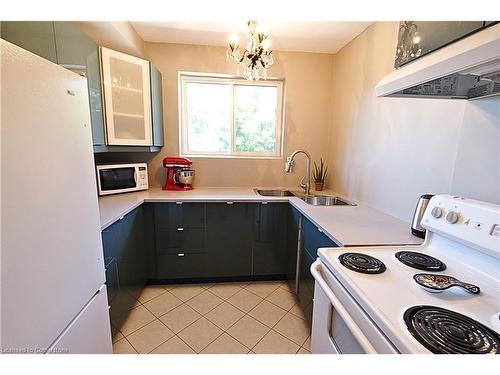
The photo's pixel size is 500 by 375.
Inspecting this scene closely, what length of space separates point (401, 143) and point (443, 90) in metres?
0.60

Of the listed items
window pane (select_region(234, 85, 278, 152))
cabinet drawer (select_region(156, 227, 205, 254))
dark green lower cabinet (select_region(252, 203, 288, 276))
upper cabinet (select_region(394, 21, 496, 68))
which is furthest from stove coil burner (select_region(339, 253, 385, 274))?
window pane (select_region(234, 85, 278, 152))

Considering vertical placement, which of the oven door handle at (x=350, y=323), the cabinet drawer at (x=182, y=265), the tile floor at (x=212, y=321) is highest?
the oven door handle at (x=350, y=323)

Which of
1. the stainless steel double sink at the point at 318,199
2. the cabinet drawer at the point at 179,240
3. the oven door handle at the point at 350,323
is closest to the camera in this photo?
the oven door handle at the point at 350,323

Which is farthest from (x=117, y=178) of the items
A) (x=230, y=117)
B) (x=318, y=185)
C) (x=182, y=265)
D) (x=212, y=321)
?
(x=318, y=185)

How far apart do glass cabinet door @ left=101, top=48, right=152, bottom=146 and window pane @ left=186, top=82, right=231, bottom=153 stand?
0.55 meters

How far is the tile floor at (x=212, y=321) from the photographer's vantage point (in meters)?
1.52

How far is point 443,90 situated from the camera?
1018mm

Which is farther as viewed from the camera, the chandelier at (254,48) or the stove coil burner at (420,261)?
the chandelier at (254,48)

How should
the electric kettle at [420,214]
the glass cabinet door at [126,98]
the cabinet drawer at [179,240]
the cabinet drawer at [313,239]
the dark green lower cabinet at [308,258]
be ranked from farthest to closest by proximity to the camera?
the cabinet drawer at [179,240], the glass cabinet door at [126,98], the dark green lower cabinet at [308,258], the cabinet drawer at [313,239], the electric kettle at [420,214]

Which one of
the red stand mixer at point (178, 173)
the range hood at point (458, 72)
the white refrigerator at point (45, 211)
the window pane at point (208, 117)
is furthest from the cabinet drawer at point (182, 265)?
the range hood at point (458, 72)

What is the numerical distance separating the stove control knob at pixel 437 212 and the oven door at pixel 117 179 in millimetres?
2316

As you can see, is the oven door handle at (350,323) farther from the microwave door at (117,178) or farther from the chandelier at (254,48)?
the microwave door at (117,178)

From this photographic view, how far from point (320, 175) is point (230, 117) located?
125 centimetres

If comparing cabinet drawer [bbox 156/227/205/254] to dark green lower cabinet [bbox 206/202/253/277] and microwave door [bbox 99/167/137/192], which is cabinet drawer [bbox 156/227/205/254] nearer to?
dark green lower cabinet [bbox 206/202/253/277]
